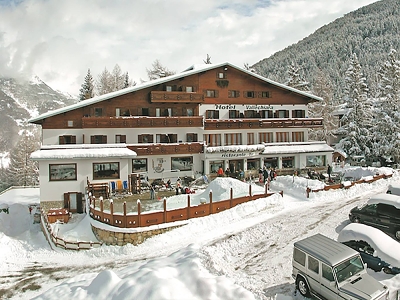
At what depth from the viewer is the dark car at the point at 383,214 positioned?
16281 mm

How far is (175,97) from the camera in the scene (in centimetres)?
3506

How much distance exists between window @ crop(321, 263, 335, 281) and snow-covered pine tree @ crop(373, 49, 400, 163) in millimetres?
38066

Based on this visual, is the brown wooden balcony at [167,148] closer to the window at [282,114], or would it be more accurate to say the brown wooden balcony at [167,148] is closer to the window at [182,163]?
the window at [182,163]

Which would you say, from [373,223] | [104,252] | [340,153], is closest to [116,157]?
[104,252]

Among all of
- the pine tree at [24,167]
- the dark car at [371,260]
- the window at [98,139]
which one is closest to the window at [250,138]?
the window at [98,139]

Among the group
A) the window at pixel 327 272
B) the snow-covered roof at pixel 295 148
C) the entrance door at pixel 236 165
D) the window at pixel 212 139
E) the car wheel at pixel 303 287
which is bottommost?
the car wheel at pixel 303 287

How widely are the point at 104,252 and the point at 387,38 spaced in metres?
165

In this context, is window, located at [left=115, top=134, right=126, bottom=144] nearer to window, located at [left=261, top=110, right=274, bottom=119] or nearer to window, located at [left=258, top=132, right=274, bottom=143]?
window, located at [left=258, top=132, right=274, bottom=143]

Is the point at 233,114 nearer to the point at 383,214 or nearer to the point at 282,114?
the point at 282,114

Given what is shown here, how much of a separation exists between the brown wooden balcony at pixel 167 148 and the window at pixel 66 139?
18.4ft

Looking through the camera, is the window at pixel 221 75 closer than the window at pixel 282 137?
Yes

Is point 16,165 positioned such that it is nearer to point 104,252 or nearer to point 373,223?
point 104,252

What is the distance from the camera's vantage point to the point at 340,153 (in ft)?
146

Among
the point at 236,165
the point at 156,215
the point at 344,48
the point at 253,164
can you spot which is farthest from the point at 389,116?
the point at 344,48
